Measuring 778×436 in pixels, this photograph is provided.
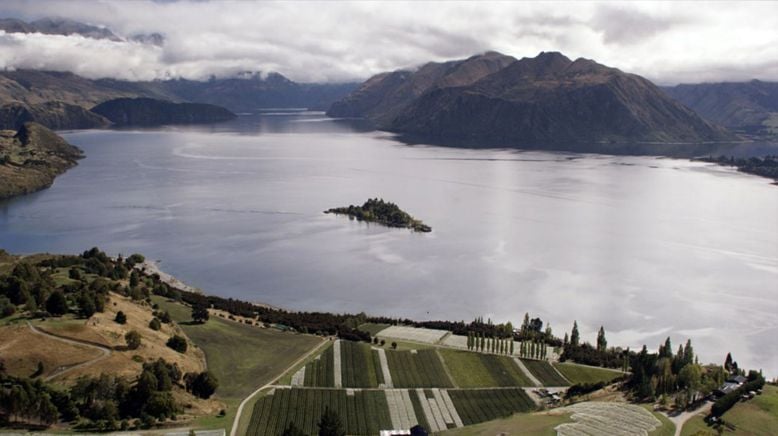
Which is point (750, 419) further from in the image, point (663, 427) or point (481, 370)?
point (481, 370)

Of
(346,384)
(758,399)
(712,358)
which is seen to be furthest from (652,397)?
(346,384)

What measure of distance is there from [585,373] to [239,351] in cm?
4132

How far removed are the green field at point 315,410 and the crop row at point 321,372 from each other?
1.76 metres

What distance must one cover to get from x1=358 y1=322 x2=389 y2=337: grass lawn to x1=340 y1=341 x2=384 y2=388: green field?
20.5 feet

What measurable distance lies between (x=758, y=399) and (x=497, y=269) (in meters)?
64.0

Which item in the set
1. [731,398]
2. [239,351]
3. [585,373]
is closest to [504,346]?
[585,373]

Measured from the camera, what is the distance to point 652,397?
2667 inches

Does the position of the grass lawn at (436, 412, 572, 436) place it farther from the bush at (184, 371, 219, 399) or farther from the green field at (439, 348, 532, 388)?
the bush at (184, 371, 219, 399)

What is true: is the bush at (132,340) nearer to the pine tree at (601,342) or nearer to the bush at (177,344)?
the bush at (177,344)

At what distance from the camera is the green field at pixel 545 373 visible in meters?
77.6

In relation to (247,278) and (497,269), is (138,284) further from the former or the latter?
(497,269)

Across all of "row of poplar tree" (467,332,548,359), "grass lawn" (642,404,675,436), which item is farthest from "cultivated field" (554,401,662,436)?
"row of poplar tree" (467,332,548,359)

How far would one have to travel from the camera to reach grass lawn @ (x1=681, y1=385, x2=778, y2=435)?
58.9m

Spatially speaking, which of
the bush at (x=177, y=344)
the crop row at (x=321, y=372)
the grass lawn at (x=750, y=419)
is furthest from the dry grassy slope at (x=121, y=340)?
the grass lawn at (x=750, y=419)
